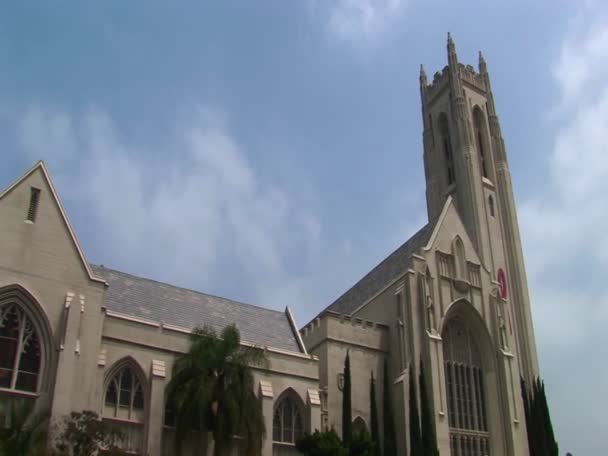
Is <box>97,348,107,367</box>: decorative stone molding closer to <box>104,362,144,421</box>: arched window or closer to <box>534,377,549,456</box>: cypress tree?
<box>104,362,144,421</box>: arched window

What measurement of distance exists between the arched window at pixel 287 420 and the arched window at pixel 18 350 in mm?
13851

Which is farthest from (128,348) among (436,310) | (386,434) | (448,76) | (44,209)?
(448,76)

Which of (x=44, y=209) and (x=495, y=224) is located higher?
(x=495, y=224)

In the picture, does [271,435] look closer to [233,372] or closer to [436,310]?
[233,372]

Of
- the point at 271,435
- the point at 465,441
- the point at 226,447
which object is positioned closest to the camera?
the point at 226,447

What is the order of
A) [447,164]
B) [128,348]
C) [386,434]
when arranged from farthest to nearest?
[447,164]
[386,434]
[128,348]

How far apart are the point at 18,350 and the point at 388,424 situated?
22.3 m

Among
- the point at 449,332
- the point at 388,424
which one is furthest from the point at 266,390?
the point at 449,332

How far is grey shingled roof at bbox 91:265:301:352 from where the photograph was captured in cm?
4000

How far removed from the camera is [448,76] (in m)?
70.4

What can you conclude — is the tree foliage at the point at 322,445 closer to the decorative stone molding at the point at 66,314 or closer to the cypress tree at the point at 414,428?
the cypress tree at the point at 414,428

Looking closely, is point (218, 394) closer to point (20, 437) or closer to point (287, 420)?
point (287, 420)

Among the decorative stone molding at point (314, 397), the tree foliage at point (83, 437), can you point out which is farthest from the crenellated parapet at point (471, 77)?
the tree foliage at point (83, 437)

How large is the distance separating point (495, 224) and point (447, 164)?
8.55 meters
